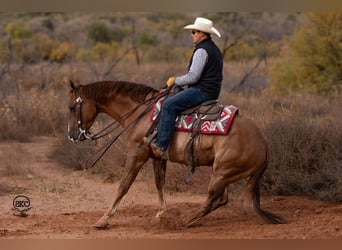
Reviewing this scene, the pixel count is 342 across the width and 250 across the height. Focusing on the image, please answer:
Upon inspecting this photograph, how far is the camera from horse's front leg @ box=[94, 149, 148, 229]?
28.8 ft

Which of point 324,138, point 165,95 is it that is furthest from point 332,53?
point 165,95

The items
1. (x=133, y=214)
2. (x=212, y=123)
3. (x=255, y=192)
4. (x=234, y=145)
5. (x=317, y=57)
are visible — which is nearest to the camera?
(x=234, y=145)

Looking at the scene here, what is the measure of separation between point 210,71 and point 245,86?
1288 cm

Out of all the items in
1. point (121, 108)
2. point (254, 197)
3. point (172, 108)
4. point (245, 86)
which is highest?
point (172, 108)

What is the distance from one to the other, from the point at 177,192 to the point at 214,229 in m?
2.58

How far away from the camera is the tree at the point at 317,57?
1802 cm

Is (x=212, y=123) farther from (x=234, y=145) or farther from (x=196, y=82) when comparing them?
(x=196, y=82)

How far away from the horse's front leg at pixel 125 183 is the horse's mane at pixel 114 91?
0.83m

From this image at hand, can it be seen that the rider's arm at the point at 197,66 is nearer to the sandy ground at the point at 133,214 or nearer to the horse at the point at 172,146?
the horse at the point at 172,146

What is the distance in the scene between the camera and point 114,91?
927cm

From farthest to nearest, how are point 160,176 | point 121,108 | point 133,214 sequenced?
point 133,214 < point 160,176 < point 121,108

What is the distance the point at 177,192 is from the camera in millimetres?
11172

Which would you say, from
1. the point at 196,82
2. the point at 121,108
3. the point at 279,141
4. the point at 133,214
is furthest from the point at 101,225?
the point at 279,141

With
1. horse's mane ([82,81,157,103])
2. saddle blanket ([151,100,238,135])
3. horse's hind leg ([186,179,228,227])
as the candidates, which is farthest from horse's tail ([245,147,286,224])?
horse's mane ([82,81,157,103])
